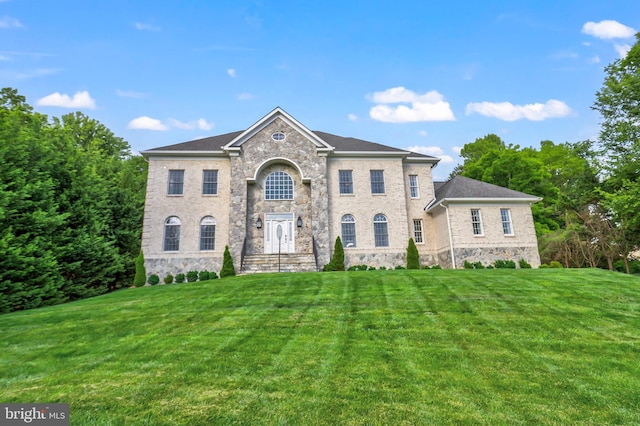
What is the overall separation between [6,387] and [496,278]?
12.8 m

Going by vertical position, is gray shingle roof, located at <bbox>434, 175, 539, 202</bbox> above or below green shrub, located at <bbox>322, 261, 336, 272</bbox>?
above

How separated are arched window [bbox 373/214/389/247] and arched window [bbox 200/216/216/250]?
33.2ft

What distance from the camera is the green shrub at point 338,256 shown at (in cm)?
1847

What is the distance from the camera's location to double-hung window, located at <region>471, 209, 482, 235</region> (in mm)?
20203

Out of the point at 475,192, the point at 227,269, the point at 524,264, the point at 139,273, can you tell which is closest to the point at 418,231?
the point at 475,192

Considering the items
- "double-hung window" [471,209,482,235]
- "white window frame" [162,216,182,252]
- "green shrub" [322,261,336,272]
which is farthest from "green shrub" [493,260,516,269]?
"white window frame" [162,216,182,252]

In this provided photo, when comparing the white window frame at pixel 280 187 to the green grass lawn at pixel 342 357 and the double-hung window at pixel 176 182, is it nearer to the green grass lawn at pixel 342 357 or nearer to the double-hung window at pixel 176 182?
the double-hung window at pixel 176 182

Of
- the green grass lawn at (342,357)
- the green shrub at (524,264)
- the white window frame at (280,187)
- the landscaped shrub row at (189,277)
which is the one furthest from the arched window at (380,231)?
the green grass lawn at (342,357)

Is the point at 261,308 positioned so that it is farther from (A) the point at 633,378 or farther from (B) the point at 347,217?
(B) the point at 347,217

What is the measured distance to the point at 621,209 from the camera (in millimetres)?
18156

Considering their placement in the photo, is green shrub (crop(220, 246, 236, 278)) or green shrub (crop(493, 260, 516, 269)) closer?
green shrub (crop(220, 246, 236, 278))

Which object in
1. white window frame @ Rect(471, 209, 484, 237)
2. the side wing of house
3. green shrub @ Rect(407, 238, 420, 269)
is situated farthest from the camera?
white window frame @ Rect(471, 209, 484, 237)

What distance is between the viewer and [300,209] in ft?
68.4

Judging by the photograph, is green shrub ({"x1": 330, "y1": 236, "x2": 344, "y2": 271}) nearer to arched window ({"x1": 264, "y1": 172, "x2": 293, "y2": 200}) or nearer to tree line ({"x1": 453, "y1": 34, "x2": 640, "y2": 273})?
arched window ({"x1": 264, "y1": 172, "x2": 293, "y2": 200})
